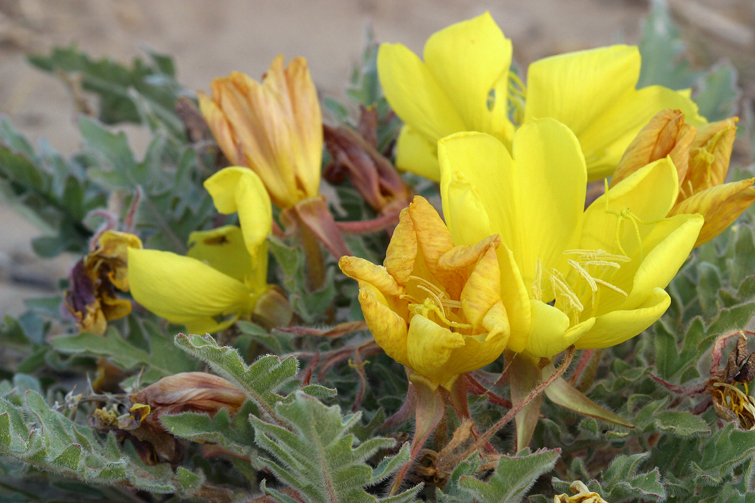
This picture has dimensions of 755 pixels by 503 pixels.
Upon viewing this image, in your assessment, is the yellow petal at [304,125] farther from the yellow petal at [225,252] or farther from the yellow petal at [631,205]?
the yellow petal at [631,205]

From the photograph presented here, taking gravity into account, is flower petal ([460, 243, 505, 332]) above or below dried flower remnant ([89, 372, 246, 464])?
above

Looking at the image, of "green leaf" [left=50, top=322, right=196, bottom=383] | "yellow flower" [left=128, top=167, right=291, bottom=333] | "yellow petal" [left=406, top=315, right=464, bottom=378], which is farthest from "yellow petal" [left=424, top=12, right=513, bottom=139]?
"green leaf" [left=50, top=322, right=196, bottom=383]

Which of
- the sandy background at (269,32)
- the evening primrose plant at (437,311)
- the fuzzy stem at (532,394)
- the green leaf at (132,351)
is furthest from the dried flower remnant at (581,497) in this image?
Answer: the sandy background at (269,32)

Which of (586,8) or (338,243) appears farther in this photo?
(586,8)

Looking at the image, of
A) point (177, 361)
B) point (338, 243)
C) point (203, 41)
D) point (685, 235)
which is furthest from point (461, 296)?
point (203, 41)

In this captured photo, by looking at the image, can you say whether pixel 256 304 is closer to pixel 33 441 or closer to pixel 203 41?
pixel 33 441

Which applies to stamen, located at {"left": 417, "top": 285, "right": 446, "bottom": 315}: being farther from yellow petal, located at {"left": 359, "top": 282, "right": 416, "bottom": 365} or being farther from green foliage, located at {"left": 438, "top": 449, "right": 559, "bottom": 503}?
green foliage, located at {"left": 438, "top": 449, "right": 559, "bottom": 503}
